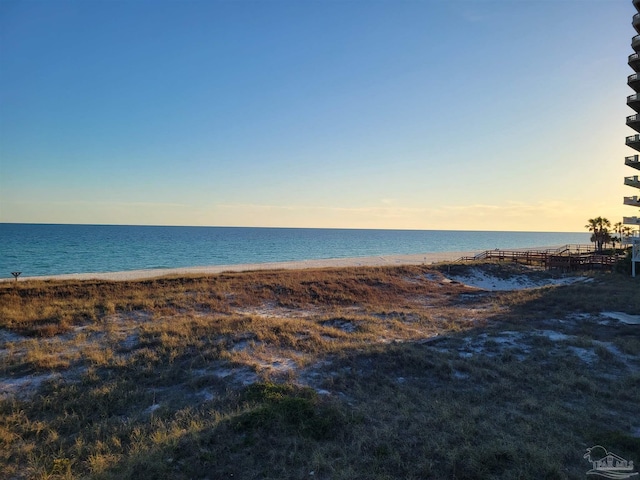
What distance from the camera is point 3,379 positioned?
423 inches

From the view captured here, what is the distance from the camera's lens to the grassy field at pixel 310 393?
6285 mm

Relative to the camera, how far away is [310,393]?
29.5ft

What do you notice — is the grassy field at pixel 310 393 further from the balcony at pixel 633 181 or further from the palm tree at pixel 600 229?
the palm tree at pixel 600 229

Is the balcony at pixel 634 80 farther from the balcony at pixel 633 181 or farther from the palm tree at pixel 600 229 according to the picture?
the palm tree at pixel 600 229

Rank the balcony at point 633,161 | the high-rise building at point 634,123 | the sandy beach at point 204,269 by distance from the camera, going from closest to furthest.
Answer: the high-rise building at point 634,123, the balcony at point 633,161, the sandy beach at point 204,269

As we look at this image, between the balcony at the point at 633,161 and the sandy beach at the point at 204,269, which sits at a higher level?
the balcony at the point at 633,161

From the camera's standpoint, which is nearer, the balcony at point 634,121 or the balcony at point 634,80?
the balcony at point 634,121

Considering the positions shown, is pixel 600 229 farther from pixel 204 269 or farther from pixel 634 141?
pixel 204 269

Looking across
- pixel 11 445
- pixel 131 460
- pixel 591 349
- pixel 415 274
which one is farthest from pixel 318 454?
pixel 415 274

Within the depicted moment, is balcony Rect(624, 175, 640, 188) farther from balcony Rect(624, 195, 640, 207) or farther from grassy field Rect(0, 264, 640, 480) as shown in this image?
grassy field Rect(0, 264, 640, 480)

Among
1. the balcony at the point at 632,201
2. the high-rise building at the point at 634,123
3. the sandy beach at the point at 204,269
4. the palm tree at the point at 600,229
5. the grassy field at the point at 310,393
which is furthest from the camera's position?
the palm tree at the point at 600,229

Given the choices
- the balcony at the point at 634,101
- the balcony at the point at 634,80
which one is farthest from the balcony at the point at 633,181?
the balcony at the point at 634,80

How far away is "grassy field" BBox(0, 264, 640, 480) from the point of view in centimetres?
629

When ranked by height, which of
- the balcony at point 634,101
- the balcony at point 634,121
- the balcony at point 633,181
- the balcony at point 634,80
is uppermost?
the balcony at point 634,80
